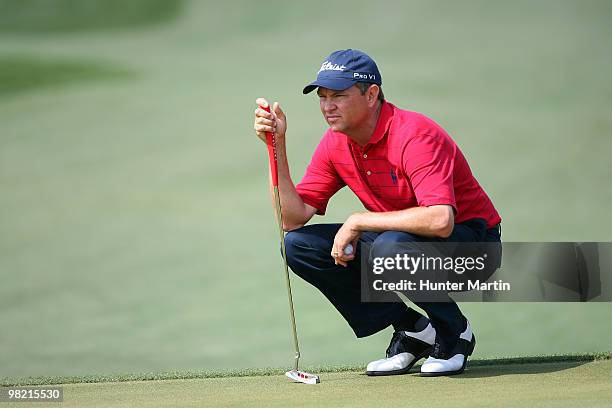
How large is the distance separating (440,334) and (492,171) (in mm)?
5083

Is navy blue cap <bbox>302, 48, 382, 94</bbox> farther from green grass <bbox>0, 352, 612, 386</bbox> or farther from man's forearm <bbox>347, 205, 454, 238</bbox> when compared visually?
green grass <bbox>0, 352, 612, 386</bbox>

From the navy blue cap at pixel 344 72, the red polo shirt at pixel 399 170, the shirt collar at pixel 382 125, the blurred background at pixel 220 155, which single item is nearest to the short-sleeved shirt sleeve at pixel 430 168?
the red polo shirt at pixel 399 170

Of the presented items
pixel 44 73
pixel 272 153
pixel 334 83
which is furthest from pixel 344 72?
pixel 44 73

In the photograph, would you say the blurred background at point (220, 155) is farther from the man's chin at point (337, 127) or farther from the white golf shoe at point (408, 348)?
the man's chin at point (337, 127)

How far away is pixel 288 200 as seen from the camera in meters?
3.63

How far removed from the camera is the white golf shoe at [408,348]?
3.51 metres

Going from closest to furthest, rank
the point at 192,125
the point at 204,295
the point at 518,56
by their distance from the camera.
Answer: the point at 204,295 → the point at 192,125 → the point at 518,56

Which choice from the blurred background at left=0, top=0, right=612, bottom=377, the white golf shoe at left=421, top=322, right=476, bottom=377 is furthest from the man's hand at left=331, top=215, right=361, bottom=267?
the blurred background at left=0, top=0, right=612, bottom=377

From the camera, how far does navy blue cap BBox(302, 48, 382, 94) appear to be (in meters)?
3.42

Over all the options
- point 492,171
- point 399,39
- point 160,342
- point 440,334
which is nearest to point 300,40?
point 399,39

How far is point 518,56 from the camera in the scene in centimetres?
1316

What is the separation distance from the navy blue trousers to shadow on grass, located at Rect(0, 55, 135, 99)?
33.3 feet

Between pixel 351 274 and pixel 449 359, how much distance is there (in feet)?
1.27

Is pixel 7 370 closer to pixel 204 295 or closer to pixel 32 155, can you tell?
pixel 204 295
